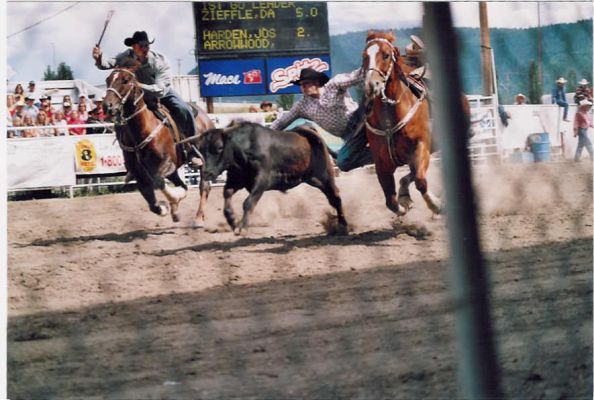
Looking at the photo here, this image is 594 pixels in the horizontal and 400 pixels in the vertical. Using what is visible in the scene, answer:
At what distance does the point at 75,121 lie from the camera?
6.21 metres

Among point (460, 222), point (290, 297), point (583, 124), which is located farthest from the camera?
point (583, 124)

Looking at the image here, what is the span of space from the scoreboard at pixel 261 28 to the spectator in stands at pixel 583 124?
79.8 inches

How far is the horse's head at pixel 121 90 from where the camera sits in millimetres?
5266

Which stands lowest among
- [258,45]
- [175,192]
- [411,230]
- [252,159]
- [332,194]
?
[411,230]

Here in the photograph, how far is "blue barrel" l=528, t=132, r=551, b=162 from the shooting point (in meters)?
5.96

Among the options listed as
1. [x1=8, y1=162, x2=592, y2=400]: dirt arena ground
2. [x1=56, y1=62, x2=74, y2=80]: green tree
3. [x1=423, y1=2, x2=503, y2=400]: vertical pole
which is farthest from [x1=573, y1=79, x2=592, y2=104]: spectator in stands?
[x1=423, y1=2, x2=503, y2=400]: vertical pole

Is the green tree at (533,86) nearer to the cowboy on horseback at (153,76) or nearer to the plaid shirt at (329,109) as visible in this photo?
the plaid shirt at (329,109)

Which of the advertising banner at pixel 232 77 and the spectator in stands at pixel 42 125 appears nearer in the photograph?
the spectator in stands at pixel 42 125

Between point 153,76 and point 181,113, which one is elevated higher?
point 153,76

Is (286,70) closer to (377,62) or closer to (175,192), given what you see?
(377,62)

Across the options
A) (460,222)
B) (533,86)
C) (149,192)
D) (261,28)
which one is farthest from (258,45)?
(460,222)

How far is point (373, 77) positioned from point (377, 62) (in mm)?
180

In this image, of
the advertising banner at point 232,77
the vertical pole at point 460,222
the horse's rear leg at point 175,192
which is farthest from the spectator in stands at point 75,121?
the vertical pole at point 460,222

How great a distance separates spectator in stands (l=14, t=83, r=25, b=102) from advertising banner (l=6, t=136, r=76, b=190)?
89 cm
